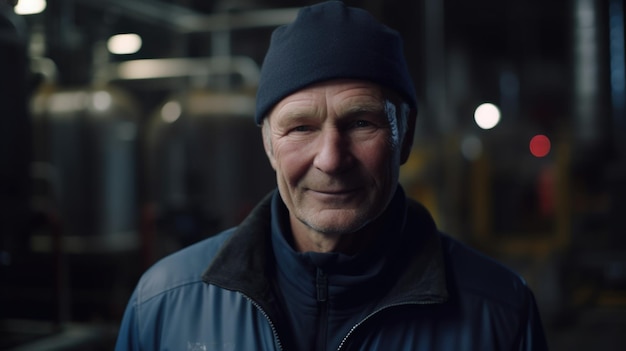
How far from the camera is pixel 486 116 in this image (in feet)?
40.8

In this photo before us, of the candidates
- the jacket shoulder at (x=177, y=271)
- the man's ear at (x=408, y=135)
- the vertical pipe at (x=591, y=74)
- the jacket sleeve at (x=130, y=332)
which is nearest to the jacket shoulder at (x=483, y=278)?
the man's ear at (x=408, y=135)

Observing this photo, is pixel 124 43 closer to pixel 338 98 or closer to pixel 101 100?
pixel 101 100

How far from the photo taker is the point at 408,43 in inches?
461

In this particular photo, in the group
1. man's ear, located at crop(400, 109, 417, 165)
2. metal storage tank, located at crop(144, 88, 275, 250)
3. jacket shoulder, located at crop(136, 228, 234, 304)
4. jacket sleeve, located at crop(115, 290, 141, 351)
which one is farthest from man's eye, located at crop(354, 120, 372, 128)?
metal storage tank, located at crop(144, 88, 275, 250)

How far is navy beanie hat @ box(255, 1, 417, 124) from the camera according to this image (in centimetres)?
123

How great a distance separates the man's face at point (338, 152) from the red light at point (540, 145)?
9.64 meters

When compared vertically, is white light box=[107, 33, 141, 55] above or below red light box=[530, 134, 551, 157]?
above

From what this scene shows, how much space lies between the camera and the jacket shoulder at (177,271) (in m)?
1.37

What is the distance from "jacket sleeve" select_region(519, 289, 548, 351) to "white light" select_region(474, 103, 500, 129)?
35.7 ft

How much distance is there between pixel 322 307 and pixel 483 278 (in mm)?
310

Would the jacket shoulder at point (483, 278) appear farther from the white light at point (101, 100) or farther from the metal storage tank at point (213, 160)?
the white light at point (101, 100)

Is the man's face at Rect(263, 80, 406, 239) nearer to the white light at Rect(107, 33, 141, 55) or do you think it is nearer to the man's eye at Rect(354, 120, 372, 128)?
the man's eye at Rect(354, 120, 372, 128)

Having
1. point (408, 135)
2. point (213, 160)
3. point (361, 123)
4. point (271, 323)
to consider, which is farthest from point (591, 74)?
point (271, 323)

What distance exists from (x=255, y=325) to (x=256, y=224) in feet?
0.70
